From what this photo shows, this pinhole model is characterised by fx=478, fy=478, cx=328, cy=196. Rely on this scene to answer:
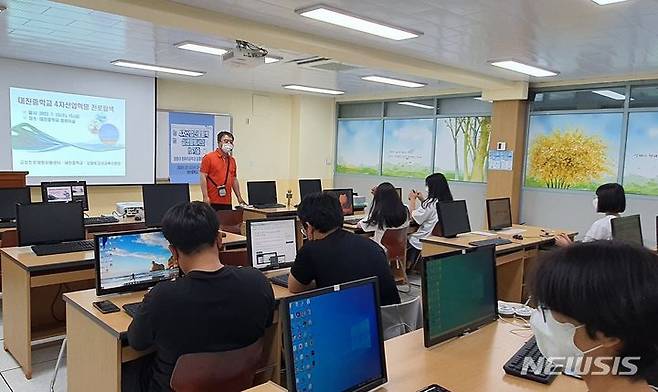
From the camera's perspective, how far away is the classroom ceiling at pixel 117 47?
4.22m

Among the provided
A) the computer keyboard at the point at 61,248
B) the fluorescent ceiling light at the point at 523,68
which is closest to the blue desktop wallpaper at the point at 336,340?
the computer keyboard at the point at 61,248

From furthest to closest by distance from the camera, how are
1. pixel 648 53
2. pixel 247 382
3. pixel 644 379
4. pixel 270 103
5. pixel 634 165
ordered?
pixel 270 103 → pixel 634 165 → pixel 648 53 → pixel 247 382 → pixel 644 379

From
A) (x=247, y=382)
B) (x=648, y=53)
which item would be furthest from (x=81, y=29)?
(x=648, y=53)

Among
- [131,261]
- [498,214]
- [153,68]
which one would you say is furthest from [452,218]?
[153,68]

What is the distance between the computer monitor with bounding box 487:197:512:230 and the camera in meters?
5.15

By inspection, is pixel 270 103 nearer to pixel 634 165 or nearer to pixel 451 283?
pixel 634 165

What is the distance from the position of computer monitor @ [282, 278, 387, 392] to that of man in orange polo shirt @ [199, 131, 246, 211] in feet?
13.7

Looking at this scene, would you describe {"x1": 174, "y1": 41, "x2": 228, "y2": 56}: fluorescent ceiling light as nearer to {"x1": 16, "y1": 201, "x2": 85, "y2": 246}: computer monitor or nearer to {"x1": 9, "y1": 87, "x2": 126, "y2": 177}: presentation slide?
{"x1": 16, "y1": 201, "x2": 85, "y2": 246}: computer monitor

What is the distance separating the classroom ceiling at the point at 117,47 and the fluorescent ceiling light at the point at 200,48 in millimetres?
122

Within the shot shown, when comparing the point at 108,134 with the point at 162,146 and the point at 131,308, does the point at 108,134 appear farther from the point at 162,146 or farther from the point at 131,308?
the point at 131,308

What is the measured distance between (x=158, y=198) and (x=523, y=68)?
4.49 m

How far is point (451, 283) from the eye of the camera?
1.88 m

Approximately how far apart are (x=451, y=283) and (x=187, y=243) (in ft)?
3.50

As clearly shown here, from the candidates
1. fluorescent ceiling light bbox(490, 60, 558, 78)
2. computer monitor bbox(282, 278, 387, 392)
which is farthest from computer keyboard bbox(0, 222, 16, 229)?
fluorescent ceiling light bbox(490, 60, 558, 78)
